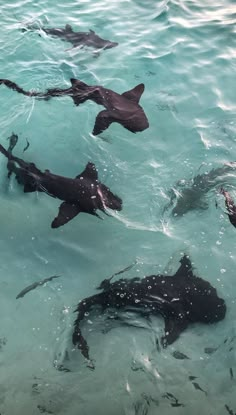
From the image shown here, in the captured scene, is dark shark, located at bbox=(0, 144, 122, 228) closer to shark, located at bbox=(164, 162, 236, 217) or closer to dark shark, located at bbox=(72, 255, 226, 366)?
shark, located at bbox=(164, 162, 236, 217)

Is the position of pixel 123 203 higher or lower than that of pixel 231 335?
higher

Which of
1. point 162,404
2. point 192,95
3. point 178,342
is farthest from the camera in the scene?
point 192,95

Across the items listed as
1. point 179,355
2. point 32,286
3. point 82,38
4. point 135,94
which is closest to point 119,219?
point 32,286

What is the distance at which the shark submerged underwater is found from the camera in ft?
20.4

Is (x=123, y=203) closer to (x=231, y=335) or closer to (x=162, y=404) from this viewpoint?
(x=231, y=335)

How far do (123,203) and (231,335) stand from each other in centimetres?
251

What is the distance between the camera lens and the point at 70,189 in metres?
6.29

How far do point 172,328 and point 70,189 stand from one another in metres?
2.48

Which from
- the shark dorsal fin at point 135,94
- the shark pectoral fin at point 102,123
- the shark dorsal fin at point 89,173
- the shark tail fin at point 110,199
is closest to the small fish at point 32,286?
the shark tail fin at point 110,199

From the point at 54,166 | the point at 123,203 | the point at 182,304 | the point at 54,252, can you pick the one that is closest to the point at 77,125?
the point at 54,166

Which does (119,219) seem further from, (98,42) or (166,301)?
(98,42)

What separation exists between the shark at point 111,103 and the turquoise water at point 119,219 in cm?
23

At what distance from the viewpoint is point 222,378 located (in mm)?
4863

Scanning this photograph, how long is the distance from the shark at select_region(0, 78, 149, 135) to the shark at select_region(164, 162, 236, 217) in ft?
4.88
